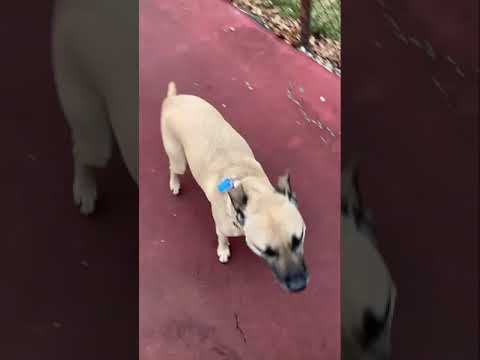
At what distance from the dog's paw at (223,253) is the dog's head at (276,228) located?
2.09 ft

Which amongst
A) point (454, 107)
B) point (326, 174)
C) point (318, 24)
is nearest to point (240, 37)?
point (318, 24)

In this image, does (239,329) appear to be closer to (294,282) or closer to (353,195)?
(294,282)

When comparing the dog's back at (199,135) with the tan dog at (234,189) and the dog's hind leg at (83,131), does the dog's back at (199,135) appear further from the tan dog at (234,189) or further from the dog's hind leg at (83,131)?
the dog's hind leg at (83,131)

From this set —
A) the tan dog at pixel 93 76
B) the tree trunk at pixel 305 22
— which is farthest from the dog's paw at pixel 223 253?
the tree trunk at pixel 305 22

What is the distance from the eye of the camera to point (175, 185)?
349cm

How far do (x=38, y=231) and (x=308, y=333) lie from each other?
2.29 m

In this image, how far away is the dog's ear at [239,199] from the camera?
102 inches

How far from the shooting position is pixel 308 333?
312 cm

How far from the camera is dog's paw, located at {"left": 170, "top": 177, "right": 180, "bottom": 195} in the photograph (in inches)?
137

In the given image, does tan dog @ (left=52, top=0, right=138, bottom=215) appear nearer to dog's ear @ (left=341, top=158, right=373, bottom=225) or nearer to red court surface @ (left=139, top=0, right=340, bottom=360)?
dog's ear @ (left=341, top=158, right=373, bottom=225)

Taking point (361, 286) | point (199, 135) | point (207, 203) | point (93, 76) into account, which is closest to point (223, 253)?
point (207, 203)

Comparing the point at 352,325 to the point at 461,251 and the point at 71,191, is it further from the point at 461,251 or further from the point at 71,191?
the point at 71,191

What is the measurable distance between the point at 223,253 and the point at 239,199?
2.64 feet

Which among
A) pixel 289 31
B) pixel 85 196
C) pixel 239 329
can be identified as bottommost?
pixel 239 329
